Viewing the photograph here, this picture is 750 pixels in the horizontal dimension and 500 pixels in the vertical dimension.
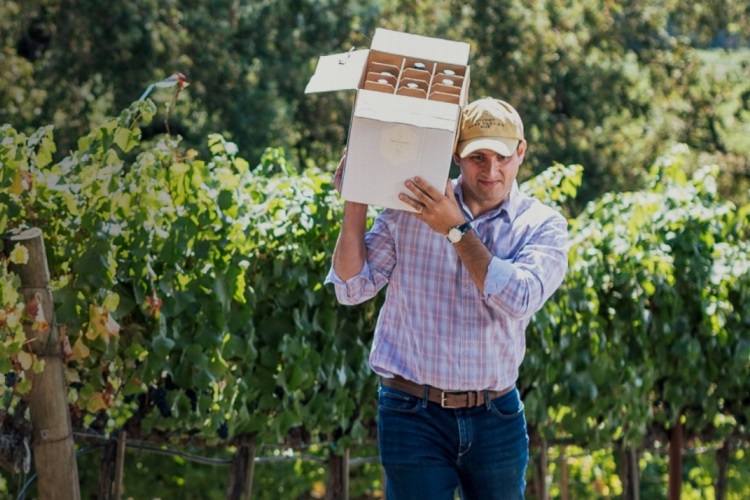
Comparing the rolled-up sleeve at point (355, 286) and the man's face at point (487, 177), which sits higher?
the man's face at point (487, 177)

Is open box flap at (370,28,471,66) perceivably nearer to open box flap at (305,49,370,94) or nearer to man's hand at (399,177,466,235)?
open box flap at (305,49,370,94)

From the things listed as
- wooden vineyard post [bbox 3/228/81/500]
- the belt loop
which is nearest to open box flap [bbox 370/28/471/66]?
the belt loop

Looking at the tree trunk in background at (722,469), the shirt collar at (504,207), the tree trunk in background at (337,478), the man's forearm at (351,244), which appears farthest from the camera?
the tree trunk in background at (722,469)

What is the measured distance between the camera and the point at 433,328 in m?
3.21

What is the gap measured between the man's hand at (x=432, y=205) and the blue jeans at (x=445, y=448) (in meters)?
0.50

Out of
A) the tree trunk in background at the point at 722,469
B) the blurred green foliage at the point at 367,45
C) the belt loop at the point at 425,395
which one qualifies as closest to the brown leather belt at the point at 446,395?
the belt loop at the point at 425,395

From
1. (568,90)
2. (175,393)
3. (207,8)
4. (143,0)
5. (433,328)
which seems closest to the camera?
(433,328)

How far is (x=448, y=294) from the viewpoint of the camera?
3.23 metres

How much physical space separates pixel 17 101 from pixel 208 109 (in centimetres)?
282

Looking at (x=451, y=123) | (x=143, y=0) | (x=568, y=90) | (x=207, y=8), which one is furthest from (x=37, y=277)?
(x=568, y=90)

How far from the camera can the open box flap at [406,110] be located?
116 inches

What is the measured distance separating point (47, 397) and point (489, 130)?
147 centimetres

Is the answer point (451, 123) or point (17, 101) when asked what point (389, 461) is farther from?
point (17, 101)

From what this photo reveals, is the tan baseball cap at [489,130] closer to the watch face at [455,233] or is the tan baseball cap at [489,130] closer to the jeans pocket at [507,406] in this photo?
the watch face at [455,233]
